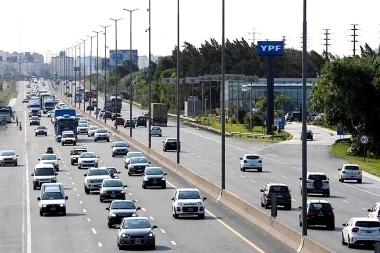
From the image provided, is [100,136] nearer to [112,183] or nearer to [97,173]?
[97,173]

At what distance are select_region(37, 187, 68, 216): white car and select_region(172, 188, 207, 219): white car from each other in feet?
18.1

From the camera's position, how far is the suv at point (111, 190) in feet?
204

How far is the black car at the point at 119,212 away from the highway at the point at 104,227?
463mm

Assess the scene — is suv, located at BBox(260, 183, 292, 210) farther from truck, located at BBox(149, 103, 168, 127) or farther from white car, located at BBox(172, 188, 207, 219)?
truck, located at BBox(149, 103, 168, 127)

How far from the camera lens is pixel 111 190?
204 feet

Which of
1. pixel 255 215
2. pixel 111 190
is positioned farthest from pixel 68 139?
pixel 255 215

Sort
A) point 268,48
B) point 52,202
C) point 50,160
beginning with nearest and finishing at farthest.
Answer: point 52,202, point 50,160, point 268,48

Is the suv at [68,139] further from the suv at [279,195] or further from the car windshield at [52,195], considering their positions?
the suv at [279,195]

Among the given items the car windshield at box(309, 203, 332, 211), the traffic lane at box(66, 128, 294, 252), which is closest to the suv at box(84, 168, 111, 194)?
the traffic lane at box(66, 128, 294, 252)

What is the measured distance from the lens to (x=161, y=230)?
162 feet

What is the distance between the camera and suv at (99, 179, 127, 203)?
204 feet

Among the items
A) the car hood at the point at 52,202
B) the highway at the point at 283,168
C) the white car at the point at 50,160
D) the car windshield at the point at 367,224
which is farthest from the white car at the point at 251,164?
the car windshield at the point at 367,224

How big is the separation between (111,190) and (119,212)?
12149 millimetres

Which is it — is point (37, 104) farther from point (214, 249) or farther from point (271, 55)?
point (214, 249)
